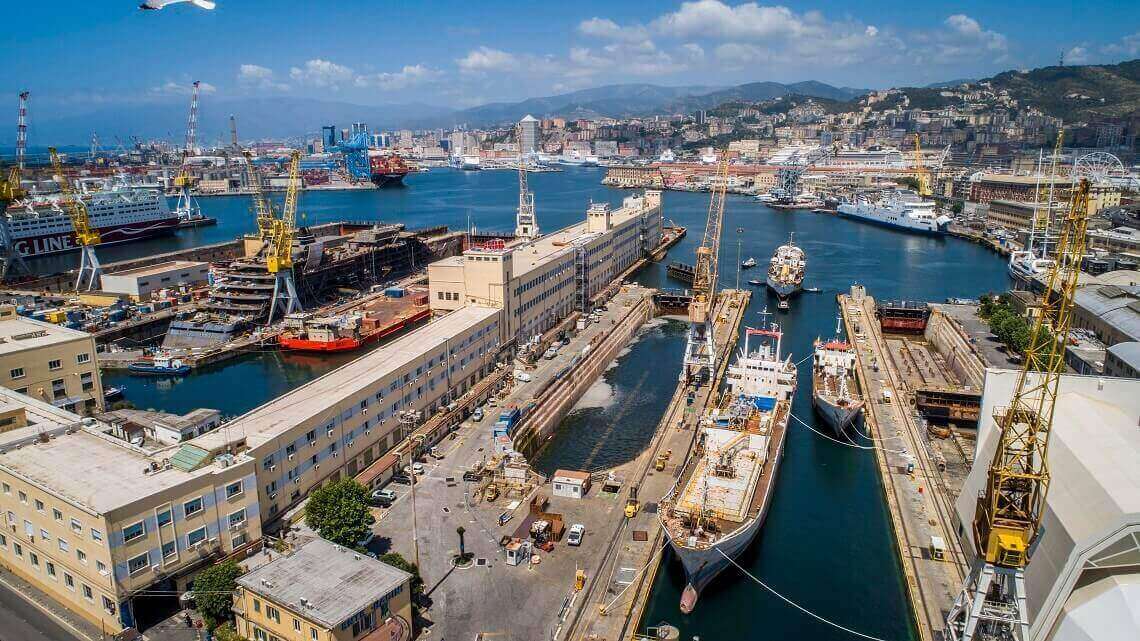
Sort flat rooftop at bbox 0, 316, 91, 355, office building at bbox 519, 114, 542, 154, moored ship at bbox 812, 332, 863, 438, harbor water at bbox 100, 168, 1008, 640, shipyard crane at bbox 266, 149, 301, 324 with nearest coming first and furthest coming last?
harbor water at bbox 100, 168, 1008, 640, flat rooftop at bbox 0, 316, 91, 355, moored ship at bbox 812, 332, 863, 438, shipyard crane at bbox 266, 149, 301, 324, office building at bbox 519, 114, 542, 154

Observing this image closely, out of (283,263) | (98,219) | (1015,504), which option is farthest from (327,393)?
(98,219)

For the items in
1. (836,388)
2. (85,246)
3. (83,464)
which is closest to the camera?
(83,464)

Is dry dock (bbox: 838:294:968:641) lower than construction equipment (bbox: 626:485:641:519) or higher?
lower

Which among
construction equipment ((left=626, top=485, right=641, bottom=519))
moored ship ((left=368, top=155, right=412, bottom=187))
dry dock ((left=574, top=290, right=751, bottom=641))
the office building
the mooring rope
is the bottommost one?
the mooring rope

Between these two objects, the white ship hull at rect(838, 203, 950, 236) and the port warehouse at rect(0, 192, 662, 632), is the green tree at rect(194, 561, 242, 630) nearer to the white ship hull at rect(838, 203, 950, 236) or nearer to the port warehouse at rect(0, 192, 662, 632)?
the port warehouse at rect(0, 192, 662, 632)

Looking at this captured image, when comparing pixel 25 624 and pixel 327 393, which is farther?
pixel 327 393

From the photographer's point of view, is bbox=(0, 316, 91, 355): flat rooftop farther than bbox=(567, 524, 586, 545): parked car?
Yes

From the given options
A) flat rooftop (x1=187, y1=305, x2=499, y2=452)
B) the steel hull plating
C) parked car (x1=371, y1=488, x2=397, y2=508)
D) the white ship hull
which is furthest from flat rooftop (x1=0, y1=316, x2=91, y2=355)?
the white ship hull

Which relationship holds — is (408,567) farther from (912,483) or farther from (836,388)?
(836,388)
